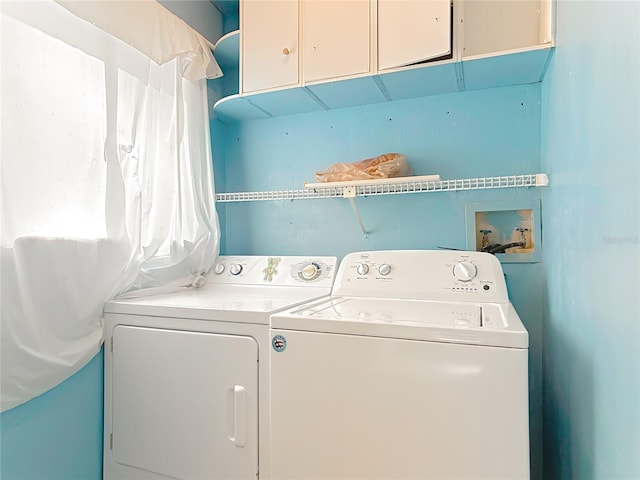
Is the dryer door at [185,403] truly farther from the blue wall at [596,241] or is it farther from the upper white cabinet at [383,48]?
the upper white cabinet at [383,48]

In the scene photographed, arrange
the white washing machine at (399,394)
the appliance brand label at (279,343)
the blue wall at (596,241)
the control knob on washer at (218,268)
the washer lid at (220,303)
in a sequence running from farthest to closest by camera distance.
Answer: the control knob on washer at (218,268), the washer lid at (220,303), the appliance brand label at (279,343), the white washing machine at (399,394), the blue wall at (596,241)

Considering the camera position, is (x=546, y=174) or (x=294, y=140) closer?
(x=546, y=174)

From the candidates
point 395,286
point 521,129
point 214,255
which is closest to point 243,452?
point 395,286

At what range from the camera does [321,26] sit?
1704 millimetres

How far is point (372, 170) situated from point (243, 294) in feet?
2.60

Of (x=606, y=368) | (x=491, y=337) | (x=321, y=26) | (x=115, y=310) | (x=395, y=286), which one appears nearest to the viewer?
(x=606, y=368)

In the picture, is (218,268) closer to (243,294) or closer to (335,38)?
(243,294)

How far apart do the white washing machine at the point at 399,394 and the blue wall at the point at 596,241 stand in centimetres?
16

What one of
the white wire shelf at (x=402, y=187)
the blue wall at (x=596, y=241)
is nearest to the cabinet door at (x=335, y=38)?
the white wire shelf at (x=402, y=187)

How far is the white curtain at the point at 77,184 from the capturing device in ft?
3.90

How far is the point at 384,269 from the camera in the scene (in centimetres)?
162

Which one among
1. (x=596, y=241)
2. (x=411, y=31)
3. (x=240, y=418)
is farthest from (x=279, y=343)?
(x=411, y=31)

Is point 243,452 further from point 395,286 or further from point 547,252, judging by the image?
point 547,252

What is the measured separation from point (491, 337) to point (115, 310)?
1.28m
